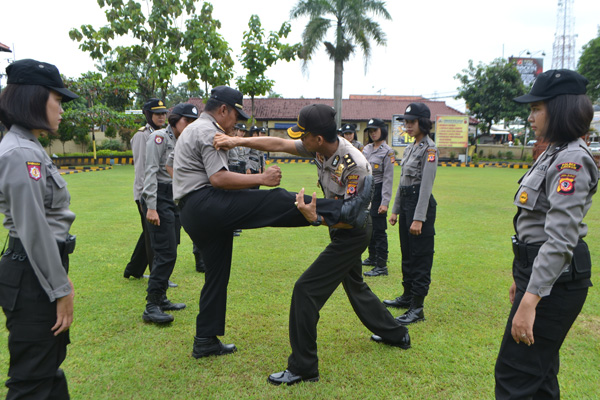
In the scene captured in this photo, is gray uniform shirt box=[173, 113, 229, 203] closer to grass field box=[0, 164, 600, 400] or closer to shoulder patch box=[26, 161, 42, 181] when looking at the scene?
shoulder patch box=[26, 161, 42, 181]

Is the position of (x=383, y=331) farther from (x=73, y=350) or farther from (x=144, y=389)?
(x=73, y=350)

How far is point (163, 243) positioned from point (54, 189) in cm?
227


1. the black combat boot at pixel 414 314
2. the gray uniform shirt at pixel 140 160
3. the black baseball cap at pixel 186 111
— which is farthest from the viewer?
the gray uniform shirt at pixel 140 160

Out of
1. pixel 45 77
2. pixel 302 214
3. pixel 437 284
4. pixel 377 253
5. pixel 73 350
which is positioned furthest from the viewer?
pixel 377 253

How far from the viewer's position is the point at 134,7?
23156mm

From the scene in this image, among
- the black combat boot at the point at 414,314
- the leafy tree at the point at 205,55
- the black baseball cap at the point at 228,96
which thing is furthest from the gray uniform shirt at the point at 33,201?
the leafy tree at the point at 205,55

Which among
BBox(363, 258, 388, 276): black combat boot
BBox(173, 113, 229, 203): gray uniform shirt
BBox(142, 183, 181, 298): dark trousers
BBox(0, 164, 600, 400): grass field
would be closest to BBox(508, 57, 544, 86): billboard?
BBox(0, 164, 600, 400): grass field

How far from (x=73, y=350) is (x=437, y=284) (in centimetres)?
395

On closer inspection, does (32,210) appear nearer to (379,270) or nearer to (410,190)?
(410,190)

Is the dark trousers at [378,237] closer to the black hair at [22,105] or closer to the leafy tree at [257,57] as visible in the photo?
the black hair at [22,105]

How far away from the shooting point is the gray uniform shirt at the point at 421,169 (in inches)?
159

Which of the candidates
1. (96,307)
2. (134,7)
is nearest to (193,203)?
(96,307)

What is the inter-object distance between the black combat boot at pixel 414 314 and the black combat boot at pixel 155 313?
220 cm

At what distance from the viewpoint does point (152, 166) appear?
4.32 meters
